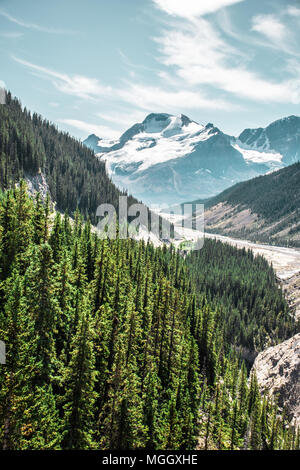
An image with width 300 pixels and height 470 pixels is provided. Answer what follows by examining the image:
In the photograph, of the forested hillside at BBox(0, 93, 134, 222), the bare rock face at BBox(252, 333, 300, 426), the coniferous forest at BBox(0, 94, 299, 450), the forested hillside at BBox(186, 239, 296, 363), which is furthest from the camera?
the forested hillside at BBox(0, 93, 134, 222)

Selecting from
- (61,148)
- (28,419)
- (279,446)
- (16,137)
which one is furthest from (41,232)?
(61,148)

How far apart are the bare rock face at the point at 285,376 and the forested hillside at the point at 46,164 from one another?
323ft

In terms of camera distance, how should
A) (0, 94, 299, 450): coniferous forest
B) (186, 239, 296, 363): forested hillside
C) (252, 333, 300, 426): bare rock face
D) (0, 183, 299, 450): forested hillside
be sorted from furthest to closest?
(186, 239, 296, 363): forested hillside
(252, 333, 300, 426): bare rock face
(0, 94, 299, 450): coniferous forest
(0, 183, 299, 450): forested hillside

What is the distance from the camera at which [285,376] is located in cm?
6444

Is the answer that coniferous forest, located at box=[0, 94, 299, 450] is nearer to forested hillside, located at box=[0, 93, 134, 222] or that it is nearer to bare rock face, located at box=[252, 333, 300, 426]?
bare rock face, located at box=[252, 333, 300, 426]

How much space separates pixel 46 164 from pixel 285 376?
146 m

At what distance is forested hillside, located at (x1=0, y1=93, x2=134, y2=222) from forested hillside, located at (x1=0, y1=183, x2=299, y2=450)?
8081 cm

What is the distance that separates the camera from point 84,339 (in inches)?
1144

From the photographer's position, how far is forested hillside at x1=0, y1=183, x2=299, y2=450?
88.1ft

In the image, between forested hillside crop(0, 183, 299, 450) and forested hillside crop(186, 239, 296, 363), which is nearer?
forested hillside crop(0, 183, 299, 450)

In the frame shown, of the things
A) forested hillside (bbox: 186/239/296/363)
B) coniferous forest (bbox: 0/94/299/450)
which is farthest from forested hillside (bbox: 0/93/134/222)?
coniferous forest (bbox: 0/94/299/450)

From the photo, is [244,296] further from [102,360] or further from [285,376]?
[102,360]

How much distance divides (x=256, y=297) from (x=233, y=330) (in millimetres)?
24139
